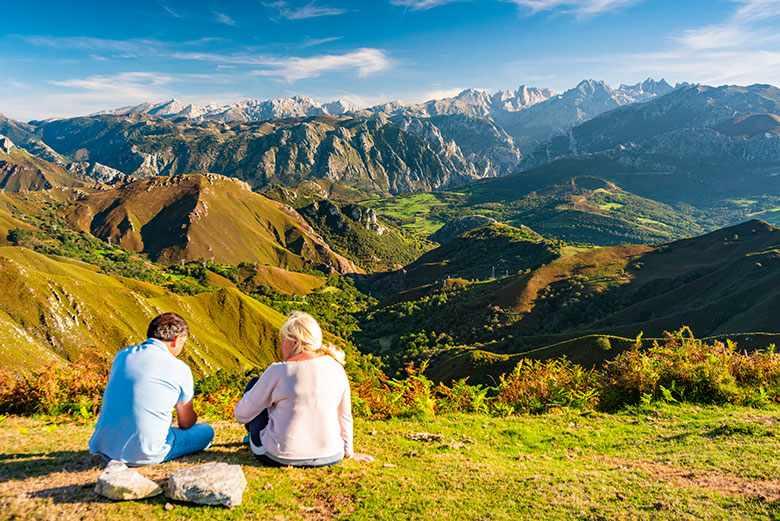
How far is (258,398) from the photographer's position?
28.2 ft

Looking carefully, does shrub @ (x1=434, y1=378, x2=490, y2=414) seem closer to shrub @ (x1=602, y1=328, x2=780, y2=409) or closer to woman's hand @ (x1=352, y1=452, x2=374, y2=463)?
shrub @ (x1=602, y1=328, x2=780, y2=409)

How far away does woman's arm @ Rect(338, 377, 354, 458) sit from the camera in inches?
359

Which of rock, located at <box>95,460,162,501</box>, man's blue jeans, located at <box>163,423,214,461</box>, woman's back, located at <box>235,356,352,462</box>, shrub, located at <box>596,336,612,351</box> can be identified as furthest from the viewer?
shrub, located at <box>596,336,612,351</box>

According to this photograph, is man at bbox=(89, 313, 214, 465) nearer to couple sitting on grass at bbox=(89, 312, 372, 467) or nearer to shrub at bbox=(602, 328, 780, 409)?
couple sitting on grass at bbox=(89, 312, 372, 467)

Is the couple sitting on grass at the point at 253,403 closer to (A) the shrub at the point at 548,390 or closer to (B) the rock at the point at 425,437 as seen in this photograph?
(B) the rock at the point at 425,437

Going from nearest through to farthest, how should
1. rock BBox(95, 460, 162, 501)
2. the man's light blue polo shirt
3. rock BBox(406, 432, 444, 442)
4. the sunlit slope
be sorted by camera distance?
rock BBox(95, 460, 162, 501), the man's light blue polo shirt, rock BBox(406, 432, 444, 442), the sunlit slope

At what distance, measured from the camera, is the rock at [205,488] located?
288 inches

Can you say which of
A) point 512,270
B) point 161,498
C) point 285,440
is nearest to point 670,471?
point 285,440

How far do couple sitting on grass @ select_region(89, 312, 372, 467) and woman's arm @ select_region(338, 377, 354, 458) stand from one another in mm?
24

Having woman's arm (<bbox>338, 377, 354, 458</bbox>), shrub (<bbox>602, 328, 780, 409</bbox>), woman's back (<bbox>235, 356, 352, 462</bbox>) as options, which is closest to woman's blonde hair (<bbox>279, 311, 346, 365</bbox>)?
woman's back (<bbox>235, 356, 352, 462</bbox>)

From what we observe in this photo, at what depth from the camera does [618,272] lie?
406 feet

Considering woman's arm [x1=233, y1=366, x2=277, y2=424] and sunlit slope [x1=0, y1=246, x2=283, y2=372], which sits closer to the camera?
woman's arm [x1=233, y1=366, x2=277, y2=424]

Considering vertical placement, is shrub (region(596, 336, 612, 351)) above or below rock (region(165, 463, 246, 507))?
below

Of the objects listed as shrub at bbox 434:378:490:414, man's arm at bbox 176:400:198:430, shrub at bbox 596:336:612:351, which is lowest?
shrub at bbox 596:336:612:351
